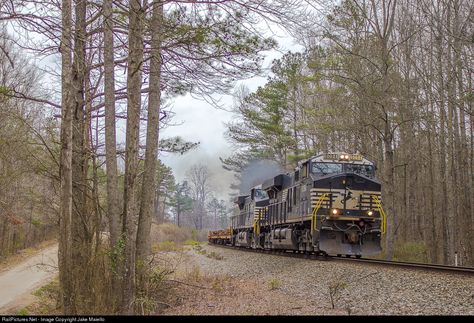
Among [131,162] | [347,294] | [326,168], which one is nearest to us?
[131,162]

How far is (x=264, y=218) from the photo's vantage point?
21.9 metres

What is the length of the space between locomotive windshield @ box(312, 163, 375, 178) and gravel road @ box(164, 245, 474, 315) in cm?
364

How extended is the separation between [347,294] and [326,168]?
7.01m

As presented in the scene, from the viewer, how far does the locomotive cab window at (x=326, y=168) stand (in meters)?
15.3

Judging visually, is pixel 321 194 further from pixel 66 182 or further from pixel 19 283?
pixel 19 283

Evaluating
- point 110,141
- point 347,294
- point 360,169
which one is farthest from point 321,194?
point 110,141

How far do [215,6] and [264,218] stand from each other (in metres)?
15.0

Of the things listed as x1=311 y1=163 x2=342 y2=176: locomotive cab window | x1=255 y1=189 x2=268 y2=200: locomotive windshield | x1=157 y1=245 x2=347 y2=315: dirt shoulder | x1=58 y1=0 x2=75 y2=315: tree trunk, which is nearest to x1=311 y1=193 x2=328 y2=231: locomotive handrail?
x1=311 y1=163 x2=342 y2=176: locomotive cab window

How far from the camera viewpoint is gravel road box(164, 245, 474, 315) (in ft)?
23.3

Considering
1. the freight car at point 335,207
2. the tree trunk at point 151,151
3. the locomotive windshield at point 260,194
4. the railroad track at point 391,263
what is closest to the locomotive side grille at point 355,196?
the freight car at point 335,207

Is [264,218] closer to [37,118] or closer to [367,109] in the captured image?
[367,109]

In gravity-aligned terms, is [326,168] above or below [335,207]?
above

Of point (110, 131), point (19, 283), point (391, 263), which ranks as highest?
point (110, 131)

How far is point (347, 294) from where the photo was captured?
8.80 metres
